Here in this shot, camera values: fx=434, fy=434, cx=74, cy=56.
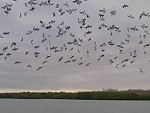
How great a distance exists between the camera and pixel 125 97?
12850 cm

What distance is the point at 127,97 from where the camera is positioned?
427 ft

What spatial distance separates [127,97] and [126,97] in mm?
299

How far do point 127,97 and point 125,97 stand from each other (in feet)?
5.56

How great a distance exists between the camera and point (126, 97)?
130m

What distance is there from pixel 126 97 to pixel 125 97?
62.2 inches
